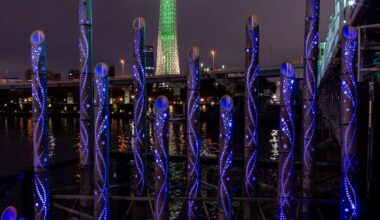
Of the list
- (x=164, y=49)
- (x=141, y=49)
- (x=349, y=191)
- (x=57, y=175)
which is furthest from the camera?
(x=164, y=49)

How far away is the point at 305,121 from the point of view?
362 inches

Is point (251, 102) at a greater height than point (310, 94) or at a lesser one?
lesser

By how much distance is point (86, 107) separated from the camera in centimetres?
941

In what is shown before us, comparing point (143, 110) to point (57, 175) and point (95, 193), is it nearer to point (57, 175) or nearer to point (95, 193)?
point (95, 193)

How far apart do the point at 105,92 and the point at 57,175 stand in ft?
51.1

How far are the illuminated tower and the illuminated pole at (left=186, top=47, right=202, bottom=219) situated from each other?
108881 millimetres

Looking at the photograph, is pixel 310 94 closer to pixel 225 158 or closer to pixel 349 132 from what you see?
pixel 349 132

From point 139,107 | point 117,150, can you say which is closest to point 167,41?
point 117,150

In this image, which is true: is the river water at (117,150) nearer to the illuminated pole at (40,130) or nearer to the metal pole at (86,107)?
the metal pole at (86,107)

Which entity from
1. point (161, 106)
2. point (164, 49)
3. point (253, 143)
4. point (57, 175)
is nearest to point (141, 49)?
point (161, 106)

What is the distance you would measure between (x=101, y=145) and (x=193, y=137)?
185cm

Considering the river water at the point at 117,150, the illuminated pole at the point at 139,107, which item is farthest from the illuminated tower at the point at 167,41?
the illuminated pole at the point at 139,107

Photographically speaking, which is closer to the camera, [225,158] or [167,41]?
[225,158]

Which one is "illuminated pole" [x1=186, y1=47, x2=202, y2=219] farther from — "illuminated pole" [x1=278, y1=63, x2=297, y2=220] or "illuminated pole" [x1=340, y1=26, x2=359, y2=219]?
"illuminated pole" [x1=340, y1=26, x2=359, y2=219]
